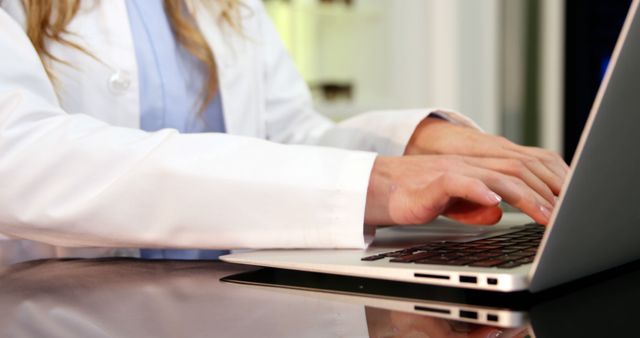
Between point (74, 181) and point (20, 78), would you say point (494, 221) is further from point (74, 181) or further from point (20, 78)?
point (20, 78)

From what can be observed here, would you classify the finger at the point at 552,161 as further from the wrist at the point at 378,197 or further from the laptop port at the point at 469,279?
the laptop port at the point at 469,279

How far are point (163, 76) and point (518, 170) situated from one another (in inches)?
21.0

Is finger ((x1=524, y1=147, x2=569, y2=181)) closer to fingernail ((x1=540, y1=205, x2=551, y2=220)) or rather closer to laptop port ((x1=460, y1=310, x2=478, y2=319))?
fingernail ((x1=540, y1=205, x2=551, y2=220))

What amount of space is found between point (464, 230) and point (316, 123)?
56cm

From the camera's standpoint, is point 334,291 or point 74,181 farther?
point 74,181

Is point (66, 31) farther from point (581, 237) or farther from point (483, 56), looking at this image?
point (483, 56)

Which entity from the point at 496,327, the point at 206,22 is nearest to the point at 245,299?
the point at 496,327

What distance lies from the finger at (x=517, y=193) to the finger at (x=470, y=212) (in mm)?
37

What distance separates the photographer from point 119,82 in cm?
92

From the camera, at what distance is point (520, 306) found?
449 mm

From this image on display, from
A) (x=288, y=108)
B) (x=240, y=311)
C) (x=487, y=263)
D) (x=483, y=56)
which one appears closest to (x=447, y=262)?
(x=487, y=263)

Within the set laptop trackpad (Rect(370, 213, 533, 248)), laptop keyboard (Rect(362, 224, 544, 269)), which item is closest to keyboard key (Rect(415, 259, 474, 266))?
laptop keyboard (Rect(362, 224, 544, 269))

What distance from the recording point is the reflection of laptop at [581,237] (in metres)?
0.41

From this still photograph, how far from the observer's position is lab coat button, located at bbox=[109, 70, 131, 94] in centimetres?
92
